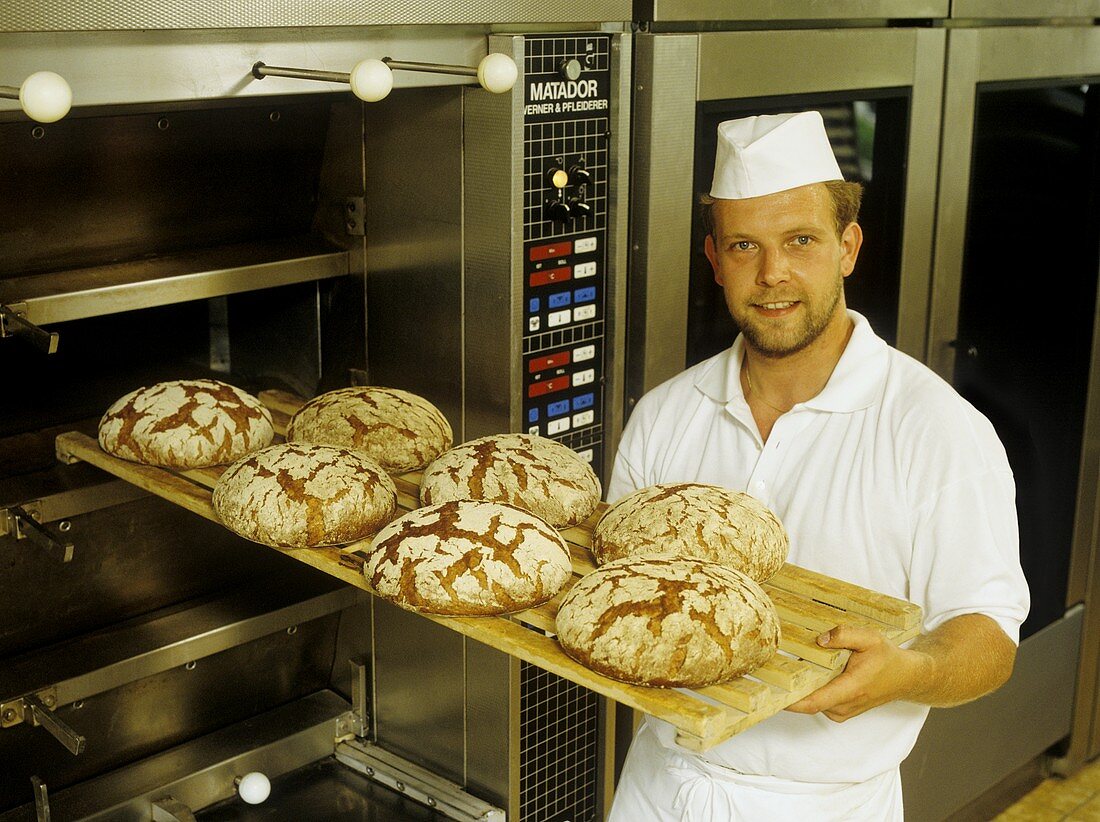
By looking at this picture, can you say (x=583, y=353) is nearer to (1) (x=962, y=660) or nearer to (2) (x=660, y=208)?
(2) (x=660, y=208)

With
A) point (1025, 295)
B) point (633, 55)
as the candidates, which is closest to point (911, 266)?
point (1025, 295)

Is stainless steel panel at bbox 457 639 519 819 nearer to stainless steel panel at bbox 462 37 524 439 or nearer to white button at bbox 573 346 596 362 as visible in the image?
stainless steel panel at bbox 462 37 524 439

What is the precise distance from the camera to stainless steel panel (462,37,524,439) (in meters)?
1.78

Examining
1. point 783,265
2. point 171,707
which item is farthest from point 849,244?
point 171,707

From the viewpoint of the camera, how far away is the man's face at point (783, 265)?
1647mm

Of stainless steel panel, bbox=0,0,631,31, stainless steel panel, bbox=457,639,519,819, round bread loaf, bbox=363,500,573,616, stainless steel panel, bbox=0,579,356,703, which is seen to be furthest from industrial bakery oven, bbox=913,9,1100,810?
round bread loaf, bbox=363,500,573,616

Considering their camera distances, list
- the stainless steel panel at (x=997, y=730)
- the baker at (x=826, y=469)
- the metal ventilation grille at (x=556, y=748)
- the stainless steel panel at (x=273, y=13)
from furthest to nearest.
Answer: the stainless steel panel at (x=997, y=730)
the metal ventilation grille at (x=556, y=748)
the baker at (x=826, y=469)
the stainless steel panel at (x=273, y=13)

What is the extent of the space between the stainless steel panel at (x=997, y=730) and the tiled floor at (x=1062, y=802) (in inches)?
5.3

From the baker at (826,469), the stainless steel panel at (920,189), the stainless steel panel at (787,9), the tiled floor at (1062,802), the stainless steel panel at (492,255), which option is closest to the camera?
the baker at (826,469)

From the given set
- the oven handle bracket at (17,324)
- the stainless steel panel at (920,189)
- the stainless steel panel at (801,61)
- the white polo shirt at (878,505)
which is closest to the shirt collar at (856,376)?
the white polo shirt at (878,505)

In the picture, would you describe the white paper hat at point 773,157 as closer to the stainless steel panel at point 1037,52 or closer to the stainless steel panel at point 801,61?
the stainless steel panel at point 801,61

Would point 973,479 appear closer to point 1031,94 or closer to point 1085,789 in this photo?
point 1031,94

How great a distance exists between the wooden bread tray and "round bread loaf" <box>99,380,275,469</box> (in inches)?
0.8

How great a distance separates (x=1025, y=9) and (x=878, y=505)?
139cm
